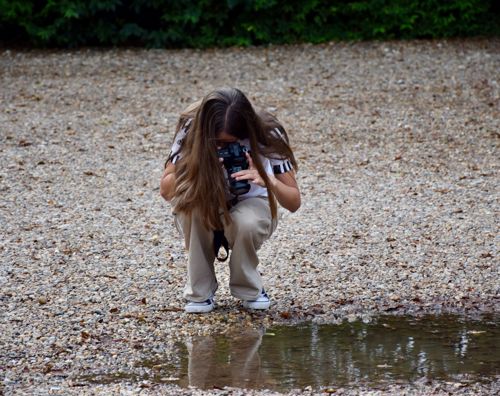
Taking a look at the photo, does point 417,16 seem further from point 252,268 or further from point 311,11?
point 252,268

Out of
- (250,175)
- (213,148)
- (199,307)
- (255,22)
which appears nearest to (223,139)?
(213,148)

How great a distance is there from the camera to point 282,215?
680cm

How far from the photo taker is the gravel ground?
4.77 metres

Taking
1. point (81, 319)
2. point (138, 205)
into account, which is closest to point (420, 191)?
point (138, 205)

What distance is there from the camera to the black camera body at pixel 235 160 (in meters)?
4.50

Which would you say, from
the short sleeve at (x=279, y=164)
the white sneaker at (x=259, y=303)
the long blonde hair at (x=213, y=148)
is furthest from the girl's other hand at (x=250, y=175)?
the white sneaker at (x=259, y=303)

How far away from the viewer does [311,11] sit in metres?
12.6

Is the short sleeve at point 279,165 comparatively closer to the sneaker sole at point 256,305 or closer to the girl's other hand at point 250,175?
the girl's other hand at point 250,175

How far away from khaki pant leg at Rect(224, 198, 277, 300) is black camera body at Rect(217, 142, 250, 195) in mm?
121

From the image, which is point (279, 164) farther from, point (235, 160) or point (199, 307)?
point (199, 307)

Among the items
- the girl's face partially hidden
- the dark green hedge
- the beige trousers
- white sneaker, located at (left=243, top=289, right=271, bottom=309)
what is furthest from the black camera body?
the dark green hedge

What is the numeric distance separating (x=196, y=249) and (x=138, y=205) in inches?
95.2

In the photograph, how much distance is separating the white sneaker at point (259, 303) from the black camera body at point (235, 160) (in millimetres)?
646

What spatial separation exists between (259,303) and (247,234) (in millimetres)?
466
